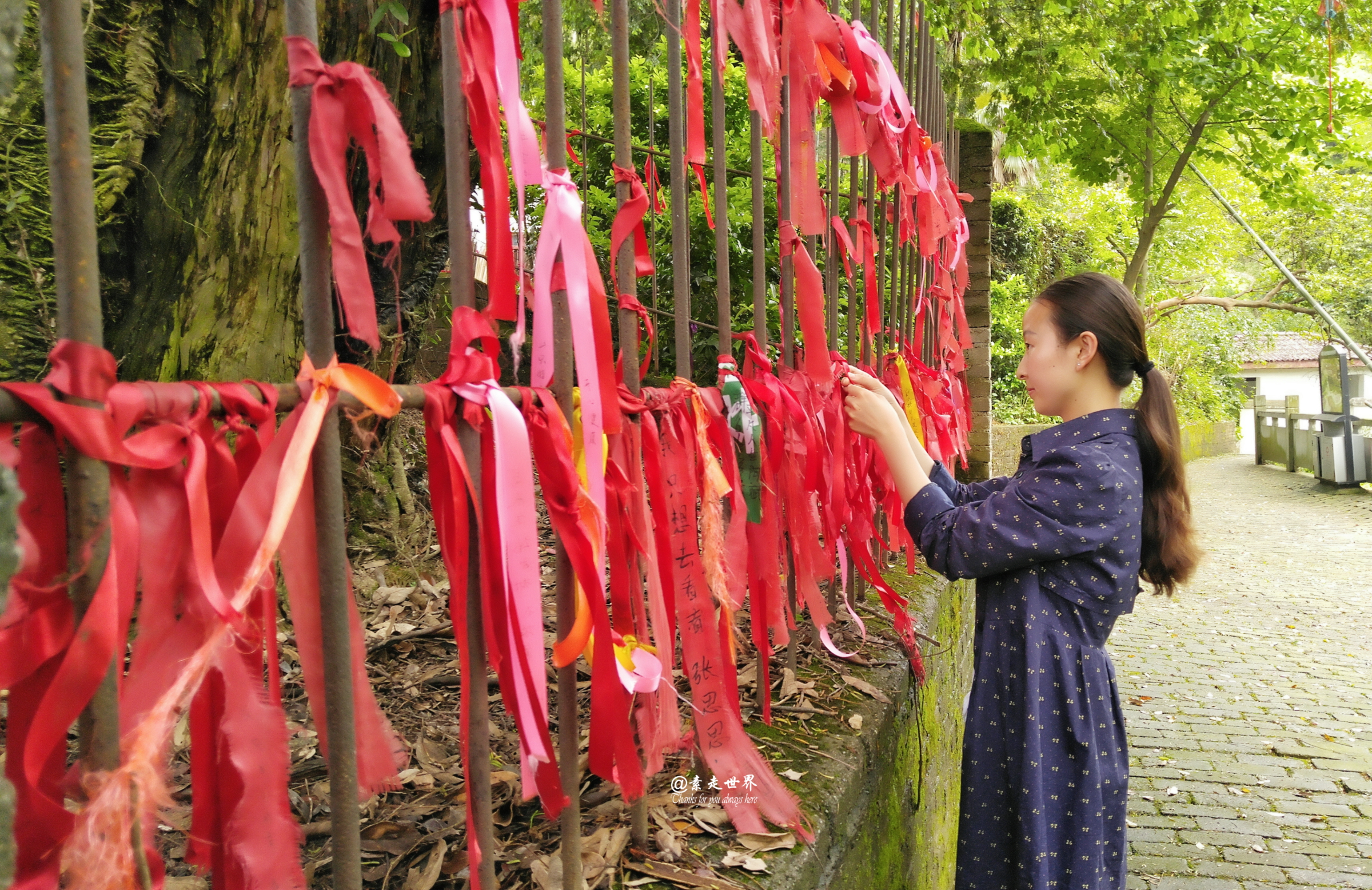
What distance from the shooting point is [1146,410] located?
216 centimetres

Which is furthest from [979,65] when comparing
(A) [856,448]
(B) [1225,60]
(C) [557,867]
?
(C) [557,867]

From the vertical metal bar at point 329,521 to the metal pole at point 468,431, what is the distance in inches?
5.3

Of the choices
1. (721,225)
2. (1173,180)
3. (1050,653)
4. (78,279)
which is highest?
(1173,180)

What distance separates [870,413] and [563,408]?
1106 mm

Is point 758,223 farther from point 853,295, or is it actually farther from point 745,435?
point 853,295

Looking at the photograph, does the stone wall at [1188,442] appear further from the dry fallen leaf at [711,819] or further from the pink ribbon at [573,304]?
the pink ribbon at [573,304]

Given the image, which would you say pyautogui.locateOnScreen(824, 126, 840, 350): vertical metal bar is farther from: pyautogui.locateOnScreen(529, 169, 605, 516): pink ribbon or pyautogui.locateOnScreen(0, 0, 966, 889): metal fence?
pyautogui.locateOnScreen(529, 169, 605, 516): pink ribbon

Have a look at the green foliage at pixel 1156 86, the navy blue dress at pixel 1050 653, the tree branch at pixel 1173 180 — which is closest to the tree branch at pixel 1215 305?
the green foliage at pixel 1156 86

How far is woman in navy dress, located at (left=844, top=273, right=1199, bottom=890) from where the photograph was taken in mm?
1955

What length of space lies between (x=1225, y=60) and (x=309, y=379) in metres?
8.86

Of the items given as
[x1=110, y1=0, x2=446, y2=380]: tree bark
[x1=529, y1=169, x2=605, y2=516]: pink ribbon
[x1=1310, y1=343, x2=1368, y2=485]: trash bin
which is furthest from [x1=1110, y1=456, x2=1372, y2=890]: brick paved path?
[x1=1310, y1=343, x2=1368, y2=485]: trash bin

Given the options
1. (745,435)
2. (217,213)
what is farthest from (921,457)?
(217,213)

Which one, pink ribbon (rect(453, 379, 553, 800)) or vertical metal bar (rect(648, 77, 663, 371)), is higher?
vertical metal bar (rect(648, 77, 663, 371))

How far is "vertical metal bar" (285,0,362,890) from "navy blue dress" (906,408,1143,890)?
1491 millimetres
